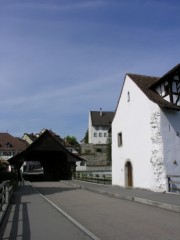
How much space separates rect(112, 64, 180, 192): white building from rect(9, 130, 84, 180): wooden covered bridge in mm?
16738

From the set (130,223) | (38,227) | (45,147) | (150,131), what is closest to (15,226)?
(38,227)

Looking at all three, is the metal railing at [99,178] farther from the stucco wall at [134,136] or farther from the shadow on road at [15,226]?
the shadow on road at [15,226]

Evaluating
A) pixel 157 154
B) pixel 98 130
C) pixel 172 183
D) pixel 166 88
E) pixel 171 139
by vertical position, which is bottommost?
pixel 172 183

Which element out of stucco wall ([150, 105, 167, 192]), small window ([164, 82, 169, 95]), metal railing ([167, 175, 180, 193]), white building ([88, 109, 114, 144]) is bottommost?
metal railing ([167, 175, 180, 193])

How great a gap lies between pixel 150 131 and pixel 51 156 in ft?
99.1

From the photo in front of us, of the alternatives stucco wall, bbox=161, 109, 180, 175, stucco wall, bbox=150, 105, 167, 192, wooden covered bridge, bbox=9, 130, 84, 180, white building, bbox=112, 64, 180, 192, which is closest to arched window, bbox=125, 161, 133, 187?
white building, bbox=112, 64, 180, 192

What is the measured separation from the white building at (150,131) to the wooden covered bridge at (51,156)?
16738 millimetres

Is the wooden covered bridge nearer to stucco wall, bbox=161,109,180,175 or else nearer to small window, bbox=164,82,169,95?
small window, bbox=164,82,169,95

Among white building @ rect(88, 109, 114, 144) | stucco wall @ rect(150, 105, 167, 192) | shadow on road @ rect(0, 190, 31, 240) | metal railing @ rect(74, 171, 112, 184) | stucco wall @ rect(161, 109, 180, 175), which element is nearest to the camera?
shadow on road @ rect(0, 190, 31, 240)

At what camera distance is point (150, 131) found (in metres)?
23.6

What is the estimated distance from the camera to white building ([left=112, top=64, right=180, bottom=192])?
22984 millimetres

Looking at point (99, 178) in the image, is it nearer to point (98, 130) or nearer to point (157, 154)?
point (157, 154)

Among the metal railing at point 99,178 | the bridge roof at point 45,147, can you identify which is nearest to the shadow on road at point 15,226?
the metal railing at point 99,178

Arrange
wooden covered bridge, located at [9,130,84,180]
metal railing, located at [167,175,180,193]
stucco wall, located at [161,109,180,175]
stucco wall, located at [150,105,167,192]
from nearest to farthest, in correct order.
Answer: metal railing, located at [167,175,180,193] → stucco wall, located at [150,105,167,192] → stucco wall, located at [161,109,180,175] → wooden covered bridge, located at [9,130,84,180]
